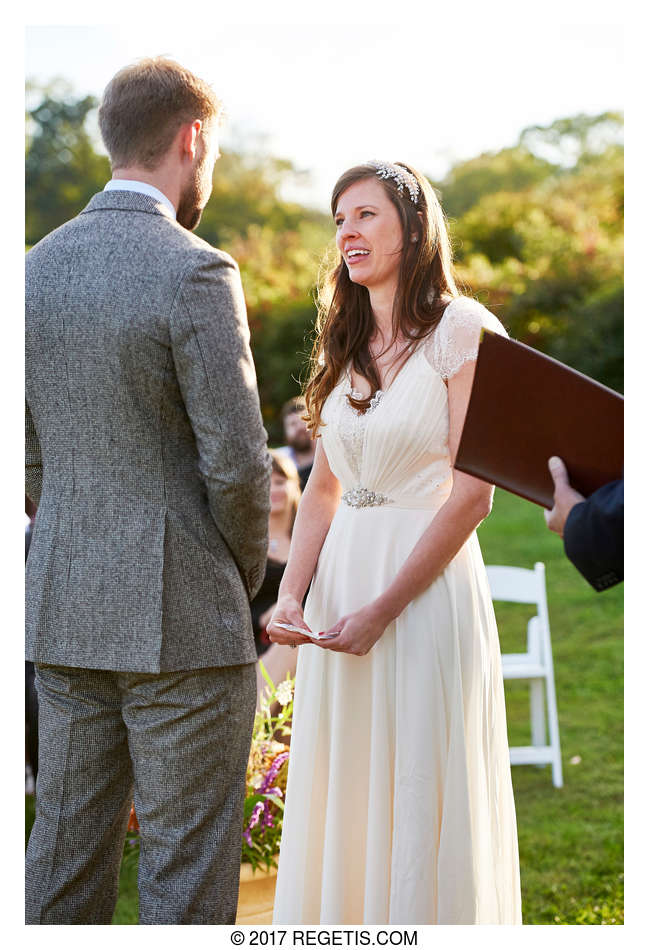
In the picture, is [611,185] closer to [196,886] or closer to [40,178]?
[40,178]

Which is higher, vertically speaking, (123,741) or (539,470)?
(539,470)

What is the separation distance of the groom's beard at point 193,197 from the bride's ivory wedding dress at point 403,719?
0.69 metres

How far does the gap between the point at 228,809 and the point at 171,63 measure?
67.8 inches

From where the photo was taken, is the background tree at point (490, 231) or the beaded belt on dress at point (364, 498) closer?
the beaded belt on dress at point (364, 498)

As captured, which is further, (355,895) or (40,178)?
(40,178)

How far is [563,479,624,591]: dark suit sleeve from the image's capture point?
1860 millimetres

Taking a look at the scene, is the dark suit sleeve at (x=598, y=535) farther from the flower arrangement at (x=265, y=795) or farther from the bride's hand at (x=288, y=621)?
the flower arrangement at (x=265, y=795)

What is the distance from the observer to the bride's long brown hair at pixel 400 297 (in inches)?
103

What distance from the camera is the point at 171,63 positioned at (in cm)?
219

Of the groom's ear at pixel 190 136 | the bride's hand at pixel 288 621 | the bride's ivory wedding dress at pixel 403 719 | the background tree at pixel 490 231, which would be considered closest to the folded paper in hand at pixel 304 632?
the bride's hand at pixel 288 621

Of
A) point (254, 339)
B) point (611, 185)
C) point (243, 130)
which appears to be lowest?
point (254, 339)

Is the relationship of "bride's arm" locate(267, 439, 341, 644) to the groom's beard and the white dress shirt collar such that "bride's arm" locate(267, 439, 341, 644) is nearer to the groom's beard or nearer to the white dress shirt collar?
the groom's beard
